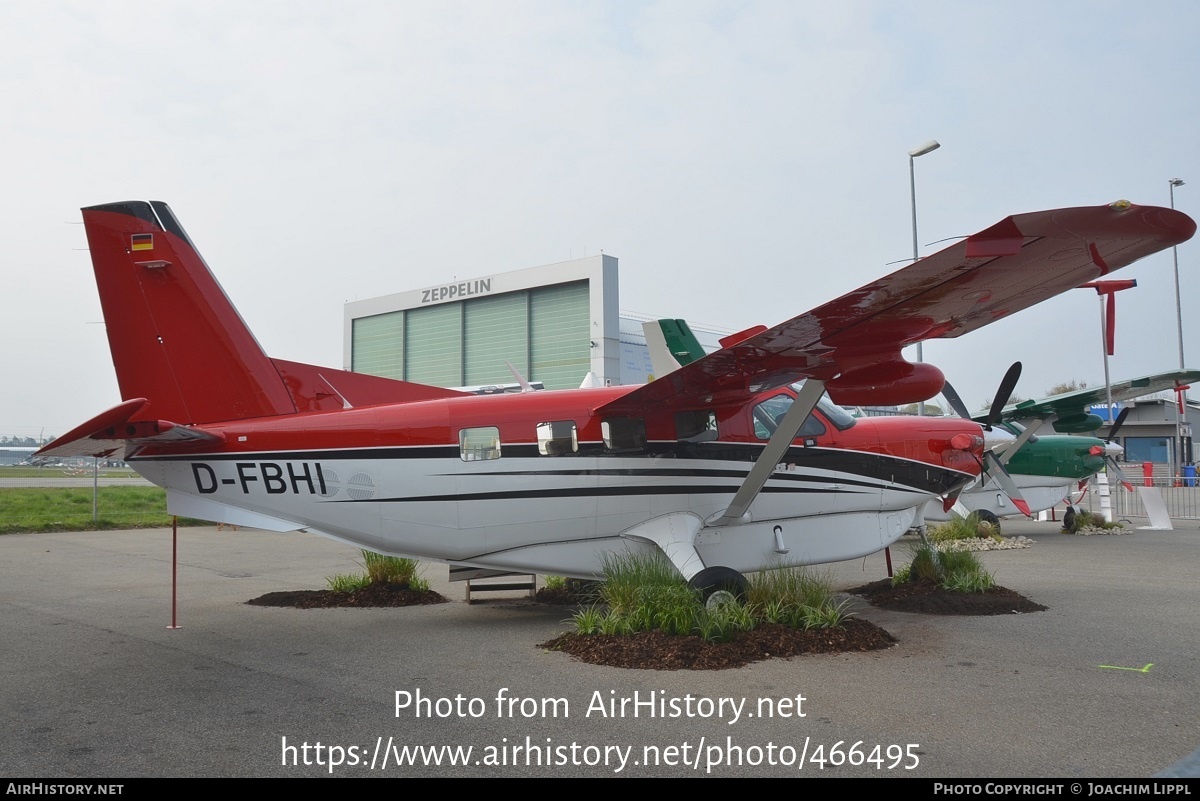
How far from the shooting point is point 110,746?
16.5 ft

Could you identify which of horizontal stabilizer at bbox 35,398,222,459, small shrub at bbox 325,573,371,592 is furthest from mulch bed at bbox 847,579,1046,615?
horizontal stabilizer at bbox 35,398,222,459

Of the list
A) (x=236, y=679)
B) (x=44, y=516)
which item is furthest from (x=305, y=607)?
(x=44, y=516)

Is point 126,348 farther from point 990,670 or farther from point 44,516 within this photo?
point 44,516

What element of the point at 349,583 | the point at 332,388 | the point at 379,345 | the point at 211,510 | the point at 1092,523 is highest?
the point at 379,345

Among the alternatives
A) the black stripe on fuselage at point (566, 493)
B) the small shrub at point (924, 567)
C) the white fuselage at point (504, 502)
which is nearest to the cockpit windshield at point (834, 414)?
the white fuselage at point (504, 502)

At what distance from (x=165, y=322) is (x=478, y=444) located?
140 inches

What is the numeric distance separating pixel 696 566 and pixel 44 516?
22211 millimetres

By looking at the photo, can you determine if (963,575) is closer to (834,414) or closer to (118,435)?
(834,414)

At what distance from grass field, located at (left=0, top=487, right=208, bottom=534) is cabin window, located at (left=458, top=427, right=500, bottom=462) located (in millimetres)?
13017

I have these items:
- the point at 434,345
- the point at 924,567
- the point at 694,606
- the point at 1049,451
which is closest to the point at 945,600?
the point at 924,567

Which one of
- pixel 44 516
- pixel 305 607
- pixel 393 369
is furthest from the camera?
pixel 393 369

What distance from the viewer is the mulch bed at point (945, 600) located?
9555mm

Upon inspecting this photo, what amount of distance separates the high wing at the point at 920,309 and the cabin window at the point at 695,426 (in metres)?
0.20

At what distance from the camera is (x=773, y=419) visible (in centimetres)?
973
